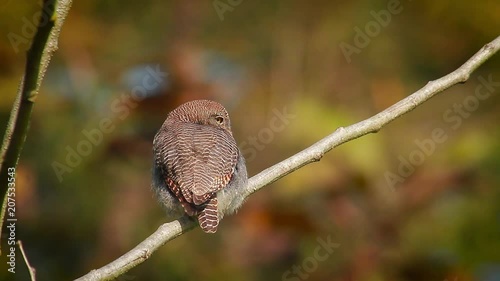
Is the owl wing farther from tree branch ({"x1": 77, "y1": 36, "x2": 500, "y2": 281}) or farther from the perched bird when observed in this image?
tree branch ({"x1": 77, "y1": 36, "x2": 500, "y2": 281})

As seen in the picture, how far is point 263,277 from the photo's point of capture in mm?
7172

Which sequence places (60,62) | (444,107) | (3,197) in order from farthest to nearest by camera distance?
(444,107), (60,62), (3,197)

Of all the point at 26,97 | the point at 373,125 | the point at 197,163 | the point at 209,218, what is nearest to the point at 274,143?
the point at 197,163

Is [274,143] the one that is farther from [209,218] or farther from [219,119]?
[209,218]

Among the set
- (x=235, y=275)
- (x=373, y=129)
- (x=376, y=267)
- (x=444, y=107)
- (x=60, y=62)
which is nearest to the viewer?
(x=373, y=129)

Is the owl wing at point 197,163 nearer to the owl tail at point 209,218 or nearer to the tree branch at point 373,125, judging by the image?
the owl tail at point 209,218

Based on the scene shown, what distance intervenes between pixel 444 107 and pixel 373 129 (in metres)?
4.86

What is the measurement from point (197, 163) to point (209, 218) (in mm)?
517

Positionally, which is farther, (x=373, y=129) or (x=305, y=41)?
(x=305, y=41)

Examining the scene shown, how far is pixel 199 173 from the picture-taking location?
16.9 ft

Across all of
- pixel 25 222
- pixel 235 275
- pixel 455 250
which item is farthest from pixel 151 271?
pixel 455 250

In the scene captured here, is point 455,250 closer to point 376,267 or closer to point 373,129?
point 376,267

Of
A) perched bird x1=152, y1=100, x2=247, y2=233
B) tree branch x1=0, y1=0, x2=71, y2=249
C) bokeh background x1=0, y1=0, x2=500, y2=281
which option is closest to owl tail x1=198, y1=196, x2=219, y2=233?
perched bird x1=152, y1=100, x2=247, y2=233

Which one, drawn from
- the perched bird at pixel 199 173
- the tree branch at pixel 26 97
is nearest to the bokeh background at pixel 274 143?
the perched bird at pixel 199 173
